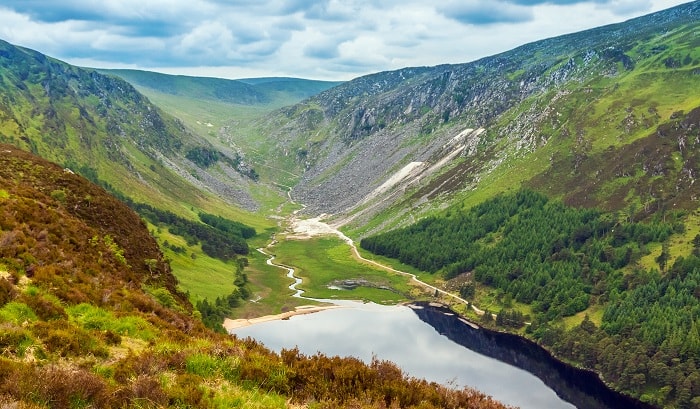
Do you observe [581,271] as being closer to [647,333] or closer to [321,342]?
[647,333]

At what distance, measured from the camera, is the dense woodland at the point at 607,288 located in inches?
4262

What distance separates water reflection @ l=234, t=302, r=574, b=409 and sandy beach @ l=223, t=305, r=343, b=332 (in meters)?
2.03

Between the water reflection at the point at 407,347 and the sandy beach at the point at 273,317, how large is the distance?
2029 mm

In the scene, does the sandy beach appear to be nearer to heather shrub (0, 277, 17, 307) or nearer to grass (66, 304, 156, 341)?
grass (66, 304, 156, 341)

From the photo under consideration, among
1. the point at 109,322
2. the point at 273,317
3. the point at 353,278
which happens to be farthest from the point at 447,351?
the point at 109,322

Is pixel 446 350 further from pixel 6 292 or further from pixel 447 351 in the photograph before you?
pixel 6 292

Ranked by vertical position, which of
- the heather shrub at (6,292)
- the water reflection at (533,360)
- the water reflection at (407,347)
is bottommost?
the water reflection at (533,360)

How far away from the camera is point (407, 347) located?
120750 millimetres

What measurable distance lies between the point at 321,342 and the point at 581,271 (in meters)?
89.9

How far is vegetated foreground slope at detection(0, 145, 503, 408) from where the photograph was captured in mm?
13602

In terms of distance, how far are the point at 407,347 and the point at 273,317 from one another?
38004 mm

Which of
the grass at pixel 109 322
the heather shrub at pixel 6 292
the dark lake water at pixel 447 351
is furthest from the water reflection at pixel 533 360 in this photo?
the heather shrub at pixel 6 292

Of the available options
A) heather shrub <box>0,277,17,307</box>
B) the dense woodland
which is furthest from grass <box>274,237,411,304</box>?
heather shrub <box>0,277,17,307</box>

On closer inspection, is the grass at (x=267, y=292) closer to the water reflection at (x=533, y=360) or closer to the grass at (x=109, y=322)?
the water reflection at (x=533, y=360)
